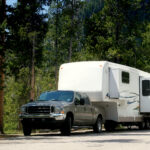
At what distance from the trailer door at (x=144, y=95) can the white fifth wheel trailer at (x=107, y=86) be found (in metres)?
0.81

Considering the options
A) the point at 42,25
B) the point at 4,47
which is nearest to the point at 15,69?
the point at 4,47

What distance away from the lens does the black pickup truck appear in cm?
1928

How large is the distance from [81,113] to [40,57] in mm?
21470

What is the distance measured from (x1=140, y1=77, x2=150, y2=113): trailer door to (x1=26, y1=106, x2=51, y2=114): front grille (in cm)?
915

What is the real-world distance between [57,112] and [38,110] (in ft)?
3.05

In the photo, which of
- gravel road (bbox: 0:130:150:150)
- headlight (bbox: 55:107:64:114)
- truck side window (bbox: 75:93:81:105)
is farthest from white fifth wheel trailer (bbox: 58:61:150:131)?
gravel road (bbox: 0:130:150:150)

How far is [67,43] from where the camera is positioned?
49.5 m

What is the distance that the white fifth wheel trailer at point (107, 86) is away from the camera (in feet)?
73.3

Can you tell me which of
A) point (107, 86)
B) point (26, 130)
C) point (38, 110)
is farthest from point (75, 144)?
point (107, 86)

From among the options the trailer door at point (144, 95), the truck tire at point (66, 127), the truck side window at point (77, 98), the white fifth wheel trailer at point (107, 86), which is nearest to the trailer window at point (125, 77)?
the white fifth wheel trailer at point (107, 86)

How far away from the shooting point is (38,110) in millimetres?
19641

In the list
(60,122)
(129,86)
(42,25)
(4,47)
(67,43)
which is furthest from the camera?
(67,43)

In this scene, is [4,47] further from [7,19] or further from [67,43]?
[67,43]

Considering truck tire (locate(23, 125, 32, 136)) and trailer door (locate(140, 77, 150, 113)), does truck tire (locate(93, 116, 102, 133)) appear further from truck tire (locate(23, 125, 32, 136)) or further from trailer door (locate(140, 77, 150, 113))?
trailer door (locate(140, 77, 150, 113))
